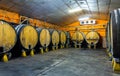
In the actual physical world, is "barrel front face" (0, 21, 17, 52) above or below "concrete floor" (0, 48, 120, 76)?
above

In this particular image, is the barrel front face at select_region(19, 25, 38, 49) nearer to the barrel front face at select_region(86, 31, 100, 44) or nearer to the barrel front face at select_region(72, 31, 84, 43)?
the barrel front face at select_region(86, 31, 100, 44)

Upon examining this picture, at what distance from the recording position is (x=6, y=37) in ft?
17.6

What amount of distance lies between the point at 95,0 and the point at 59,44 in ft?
16.4

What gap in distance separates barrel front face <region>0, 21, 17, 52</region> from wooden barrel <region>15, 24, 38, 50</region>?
404 mm

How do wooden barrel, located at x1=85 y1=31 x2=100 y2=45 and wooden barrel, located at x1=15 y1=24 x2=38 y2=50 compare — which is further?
wooden barrel, located at x1=85 y1=31 x2=100 y2=45

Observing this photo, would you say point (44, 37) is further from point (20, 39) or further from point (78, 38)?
point (78, 38)

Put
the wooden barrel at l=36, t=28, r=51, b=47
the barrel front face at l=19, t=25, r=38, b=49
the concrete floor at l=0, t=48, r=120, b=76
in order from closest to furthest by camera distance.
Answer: the concrete floor at l=0, t=48, r=120, b=76, the barrel front face at l=19, t=25, r=38, b=49, the wooden barrel at l=36, t=28, r=51, b=47

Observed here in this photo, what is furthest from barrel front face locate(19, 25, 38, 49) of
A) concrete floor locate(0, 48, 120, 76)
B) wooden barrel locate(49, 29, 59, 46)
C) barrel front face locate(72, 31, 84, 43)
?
barrel front face locate(72, 31, 84, 43)

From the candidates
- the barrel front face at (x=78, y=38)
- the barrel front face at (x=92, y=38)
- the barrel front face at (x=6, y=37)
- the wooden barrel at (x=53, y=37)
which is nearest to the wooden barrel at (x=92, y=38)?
the barrel front face at (x=92, y=38)

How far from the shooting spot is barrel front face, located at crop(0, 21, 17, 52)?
515 cm

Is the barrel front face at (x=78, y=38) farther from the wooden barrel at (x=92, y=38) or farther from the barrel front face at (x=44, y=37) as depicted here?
A: the barrel front face at (x=44, y=37)

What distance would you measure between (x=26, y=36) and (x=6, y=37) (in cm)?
126

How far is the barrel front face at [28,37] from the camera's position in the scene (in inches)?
247

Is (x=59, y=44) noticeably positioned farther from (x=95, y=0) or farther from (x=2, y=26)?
(x=2, y=26)
